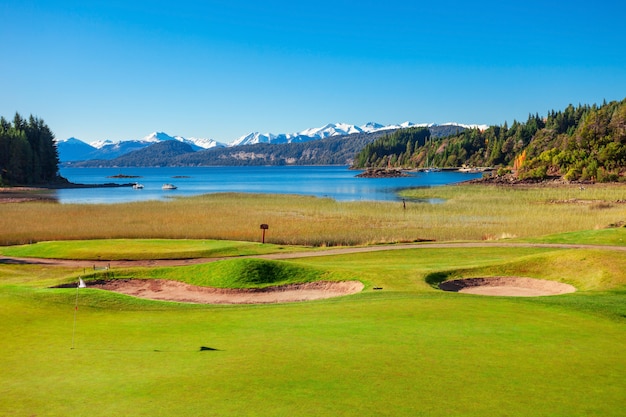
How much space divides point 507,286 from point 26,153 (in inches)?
6037

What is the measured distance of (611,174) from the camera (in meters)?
137

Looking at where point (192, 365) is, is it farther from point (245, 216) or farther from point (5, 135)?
point (5, 135)

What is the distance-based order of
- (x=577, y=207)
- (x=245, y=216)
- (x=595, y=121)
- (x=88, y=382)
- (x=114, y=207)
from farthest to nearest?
(x=595, y=121), (x=114, y=207), (x=577, y=207), (x=245, y=216), (x=88, y=382)

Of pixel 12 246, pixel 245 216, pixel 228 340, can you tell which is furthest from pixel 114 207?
pixel 228 340

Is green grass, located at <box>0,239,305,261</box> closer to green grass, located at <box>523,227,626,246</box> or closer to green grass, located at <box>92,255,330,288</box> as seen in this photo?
green grass, located at <box>92,255,330,288</box>

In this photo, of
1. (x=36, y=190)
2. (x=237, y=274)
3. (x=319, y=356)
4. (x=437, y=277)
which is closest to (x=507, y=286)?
(x=437, y=277)

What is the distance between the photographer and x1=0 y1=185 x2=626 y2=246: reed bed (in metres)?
48.8

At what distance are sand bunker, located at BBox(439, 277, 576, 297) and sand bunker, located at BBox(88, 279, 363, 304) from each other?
16.9 feet

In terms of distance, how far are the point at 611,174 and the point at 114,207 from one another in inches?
4768

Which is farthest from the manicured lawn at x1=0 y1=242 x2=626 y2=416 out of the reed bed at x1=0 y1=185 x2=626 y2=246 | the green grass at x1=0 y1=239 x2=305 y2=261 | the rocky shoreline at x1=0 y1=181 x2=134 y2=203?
the rocky shoreline at x1=0 y1=181 x2=134 y2=203

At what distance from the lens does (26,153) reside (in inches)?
5886

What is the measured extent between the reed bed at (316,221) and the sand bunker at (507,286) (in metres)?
16.8

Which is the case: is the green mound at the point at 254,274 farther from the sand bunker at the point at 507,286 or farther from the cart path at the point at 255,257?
the sand bunker at the point at 507,286

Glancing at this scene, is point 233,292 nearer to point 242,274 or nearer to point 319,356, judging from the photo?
point 242,274
